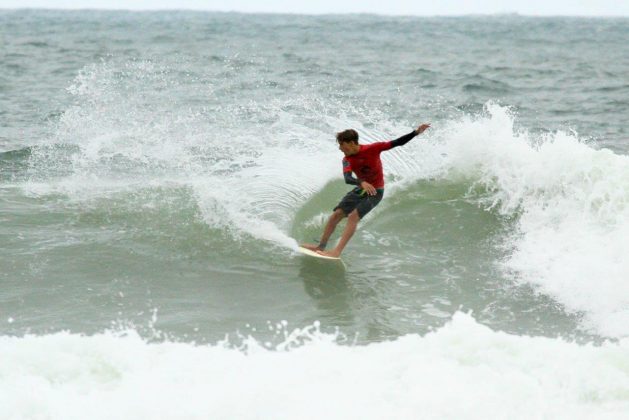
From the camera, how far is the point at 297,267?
8922 mm

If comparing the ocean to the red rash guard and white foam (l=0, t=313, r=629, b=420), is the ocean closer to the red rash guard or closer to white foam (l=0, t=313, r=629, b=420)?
white foam (l=0, t=313, r=629, b=420)

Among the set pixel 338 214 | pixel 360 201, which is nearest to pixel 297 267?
pixel 338 214

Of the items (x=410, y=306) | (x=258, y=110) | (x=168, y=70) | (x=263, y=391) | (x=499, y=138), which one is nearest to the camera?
(x=263, y=391)

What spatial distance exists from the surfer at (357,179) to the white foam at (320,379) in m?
2.56

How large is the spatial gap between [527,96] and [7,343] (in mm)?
18268

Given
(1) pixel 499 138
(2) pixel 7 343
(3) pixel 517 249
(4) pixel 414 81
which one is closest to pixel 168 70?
(4) pixel 414 81

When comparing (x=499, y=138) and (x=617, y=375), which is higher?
(x=499, y=138)

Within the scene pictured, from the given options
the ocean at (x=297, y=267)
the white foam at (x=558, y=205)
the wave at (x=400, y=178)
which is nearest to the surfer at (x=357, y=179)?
the ocean at (x=297, y=267)

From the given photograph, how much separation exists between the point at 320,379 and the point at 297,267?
3.31 meters

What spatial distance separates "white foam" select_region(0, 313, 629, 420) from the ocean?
0.02m

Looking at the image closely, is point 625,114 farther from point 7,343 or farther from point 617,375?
point 7,343

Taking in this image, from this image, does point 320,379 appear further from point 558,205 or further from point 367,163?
point 558,205

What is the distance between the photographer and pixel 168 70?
1026 inches

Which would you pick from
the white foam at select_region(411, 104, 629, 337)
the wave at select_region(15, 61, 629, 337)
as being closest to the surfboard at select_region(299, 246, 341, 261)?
the wave at select_region(15, 61, 629, 337)
